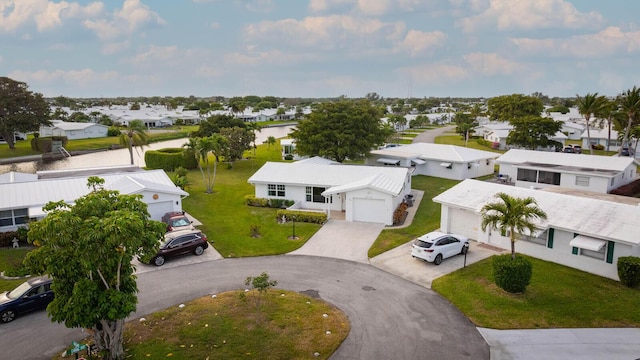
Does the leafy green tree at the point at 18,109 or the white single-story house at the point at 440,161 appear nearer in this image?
the white single-story house at the point at 440,161

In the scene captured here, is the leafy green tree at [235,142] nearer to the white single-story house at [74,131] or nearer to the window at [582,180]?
the window at [582,180]

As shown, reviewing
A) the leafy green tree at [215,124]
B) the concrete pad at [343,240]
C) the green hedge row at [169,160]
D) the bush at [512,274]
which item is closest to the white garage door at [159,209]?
the concrete pad at [343,240]

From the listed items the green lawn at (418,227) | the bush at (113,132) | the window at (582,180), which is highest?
the bush at (113,132)

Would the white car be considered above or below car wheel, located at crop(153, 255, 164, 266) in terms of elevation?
above

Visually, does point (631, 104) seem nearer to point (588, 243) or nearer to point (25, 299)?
point (588, 243)

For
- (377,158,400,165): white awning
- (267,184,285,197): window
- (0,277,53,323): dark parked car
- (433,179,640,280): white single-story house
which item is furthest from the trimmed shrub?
(377,158,400,165): white awning

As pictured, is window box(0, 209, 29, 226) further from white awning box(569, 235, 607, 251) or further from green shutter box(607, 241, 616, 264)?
green shutter box(607, 241, 616, 264)

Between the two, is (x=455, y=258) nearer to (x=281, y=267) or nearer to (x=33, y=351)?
(x=281, y=267)
